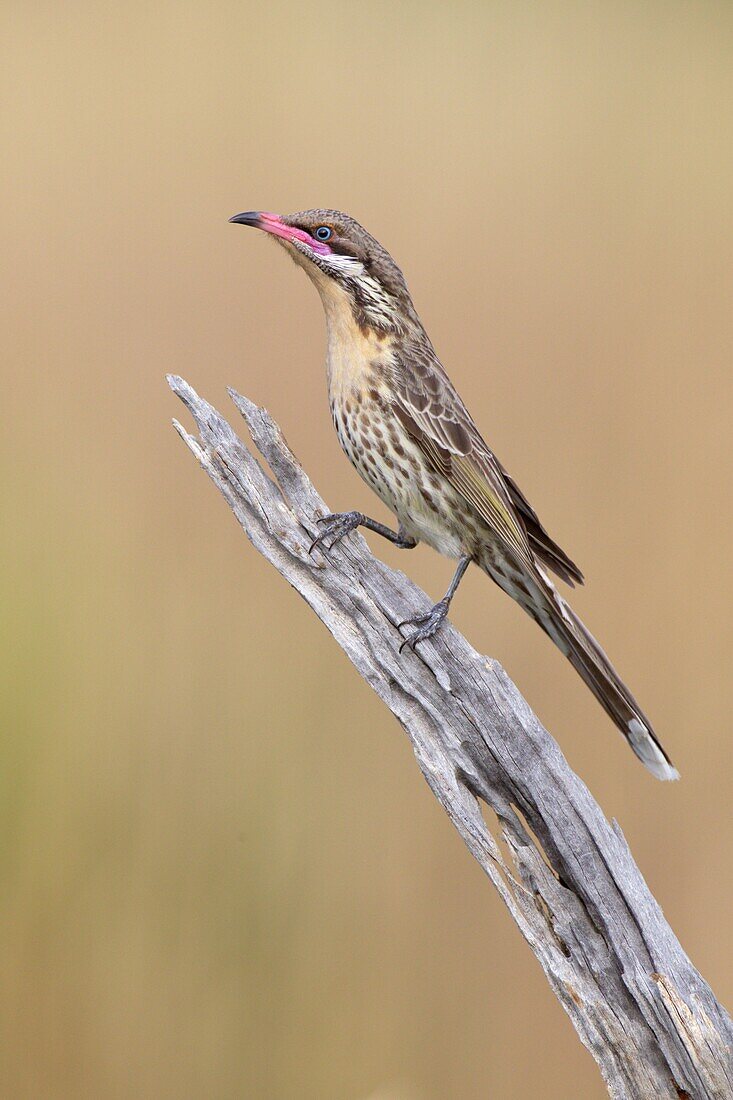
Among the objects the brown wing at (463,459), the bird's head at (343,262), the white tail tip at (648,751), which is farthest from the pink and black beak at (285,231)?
the white tail tip at (648,751)

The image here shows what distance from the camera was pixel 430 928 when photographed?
512 cm

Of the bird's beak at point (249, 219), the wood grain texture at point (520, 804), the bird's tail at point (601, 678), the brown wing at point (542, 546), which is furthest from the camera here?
the brown wing at point (542, 546)

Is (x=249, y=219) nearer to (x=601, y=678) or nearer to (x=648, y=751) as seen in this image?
(x=601, y=678)

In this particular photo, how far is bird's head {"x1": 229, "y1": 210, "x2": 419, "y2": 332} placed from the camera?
16.3ft

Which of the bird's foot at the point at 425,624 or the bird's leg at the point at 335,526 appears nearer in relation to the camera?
the bird's foot at the point at 425,624

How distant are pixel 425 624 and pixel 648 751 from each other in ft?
3.20

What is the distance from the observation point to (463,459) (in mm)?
4941

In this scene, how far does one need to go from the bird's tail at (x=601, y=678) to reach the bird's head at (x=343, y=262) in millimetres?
1220

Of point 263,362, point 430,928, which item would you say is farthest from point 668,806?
point 263,362

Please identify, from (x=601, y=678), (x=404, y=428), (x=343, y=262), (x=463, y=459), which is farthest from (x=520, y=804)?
(x=343, y=262)

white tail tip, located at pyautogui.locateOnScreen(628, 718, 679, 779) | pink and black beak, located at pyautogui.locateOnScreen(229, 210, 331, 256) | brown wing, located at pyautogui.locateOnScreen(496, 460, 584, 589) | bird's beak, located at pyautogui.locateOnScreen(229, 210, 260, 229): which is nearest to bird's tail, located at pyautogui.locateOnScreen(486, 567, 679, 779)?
white tail tip, located at pyautogui.locateOnScreen(628, 718, 679, 779)

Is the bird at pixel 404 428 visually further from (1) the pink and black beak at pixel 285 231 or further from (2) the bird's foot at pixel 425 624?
(2) the bird's foot at pixel 425 624

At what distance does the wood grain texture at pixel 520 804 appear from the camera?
337 cm

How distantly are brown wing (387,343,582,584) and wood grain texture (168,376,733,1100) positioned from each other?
0.78 m
